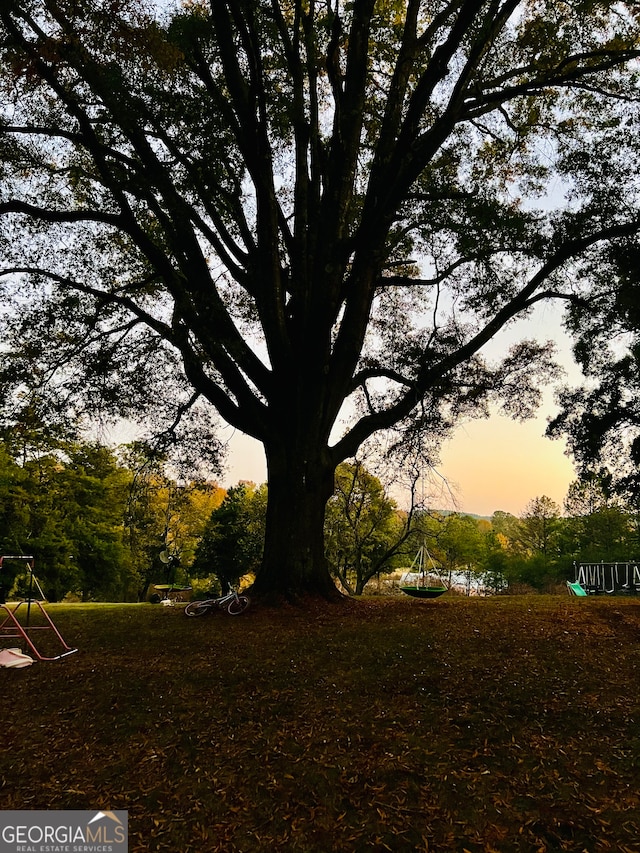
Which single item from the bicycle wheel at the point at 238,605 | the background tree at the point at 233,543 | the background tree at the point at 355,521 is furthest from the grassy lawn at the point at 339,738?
the background tree at the point at 233,543

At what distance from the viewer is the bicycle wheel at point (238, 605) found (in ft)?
21.9

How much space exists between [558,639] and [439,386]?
452 cm

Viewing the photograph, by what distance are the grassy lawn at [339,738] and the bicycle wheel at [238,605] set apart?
961 mm

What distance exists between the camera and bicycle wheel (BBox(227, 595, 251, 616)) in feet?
21.9

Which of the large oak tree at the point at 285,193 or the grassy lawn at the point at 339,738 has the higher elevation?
the large oak tree at the point at 285,193

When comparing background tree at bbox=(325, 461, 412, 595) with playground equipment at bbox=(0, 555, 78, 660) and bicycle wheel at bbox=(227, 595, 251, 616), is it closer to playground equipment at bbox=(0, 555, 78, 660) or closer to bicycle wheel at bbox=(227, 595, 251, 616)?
bicycle wheel at bbox=(227, 595, 251, 616)

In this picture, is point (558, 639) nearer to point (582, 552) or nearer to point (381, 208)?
point (381, 208)

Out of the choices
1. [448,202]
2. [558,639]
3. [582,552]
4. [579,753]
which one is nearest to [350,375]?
[448,202]

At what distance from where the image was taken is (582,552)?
35.5m

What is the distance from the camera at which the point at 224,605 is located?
7.03 meters

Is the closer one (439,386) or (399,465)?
(439,386)

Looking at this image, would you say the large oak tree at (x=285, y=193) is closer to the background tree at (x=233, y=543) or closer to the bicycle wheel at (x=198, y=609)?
the bicycle wheel at (x=198, y=609)
